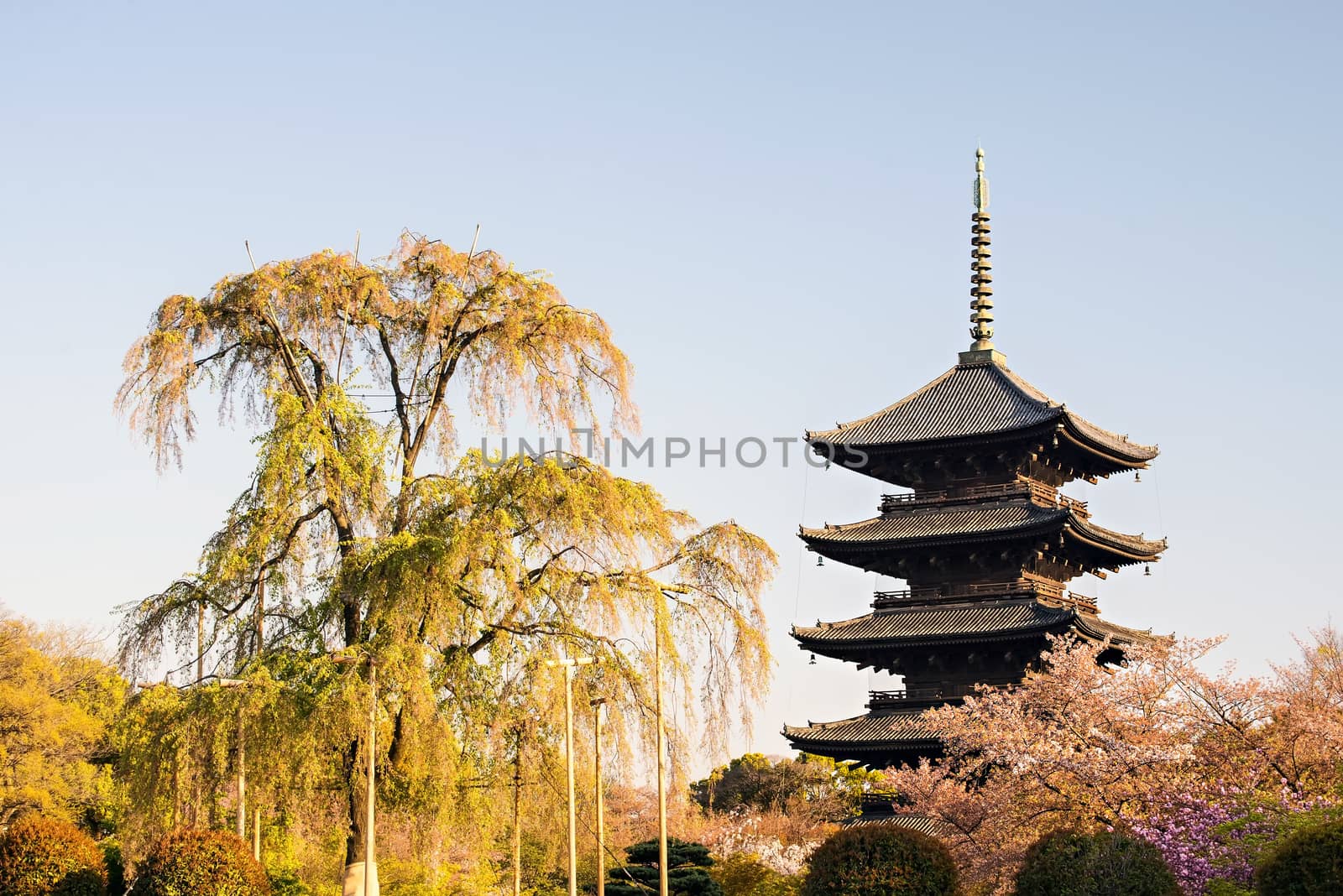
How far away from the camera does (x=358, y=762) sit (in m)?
23.5

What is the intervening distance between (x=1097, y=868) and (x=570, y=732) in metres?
7.44

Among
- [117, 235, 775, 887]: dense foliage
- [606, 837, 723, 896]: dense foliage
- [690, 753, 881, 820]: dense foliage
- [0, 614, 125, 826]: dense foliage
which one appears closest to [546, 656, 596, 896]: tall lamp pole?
[117, 235, 775, 887]: dense foliage

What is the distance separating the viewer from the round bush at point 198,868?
23594 mm

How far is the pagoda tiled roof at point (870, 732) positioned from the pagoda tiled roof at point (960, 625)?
1.84 metres

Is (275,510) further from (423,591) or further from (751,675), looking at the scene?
(751,675)

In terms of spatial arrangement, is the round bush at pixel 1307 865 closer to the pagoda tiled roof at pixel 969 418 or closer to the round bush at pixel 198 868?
the round bush at pixel 198 868

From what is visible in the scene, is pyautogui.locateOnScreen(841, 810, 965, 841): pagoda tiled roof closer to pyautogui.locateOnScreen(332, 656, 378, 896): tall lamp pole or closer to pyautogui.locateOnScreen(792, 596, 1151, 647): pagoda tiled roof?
pyautogui.locateOnScreen(792, 596, 1151, 647): pagoda tiled roof

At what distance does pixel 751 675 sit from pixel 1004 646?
49.4 ft

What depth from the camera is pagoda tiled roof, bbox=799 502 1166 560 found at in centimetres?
3734

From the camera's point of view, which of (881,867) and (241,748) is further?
(241,748)

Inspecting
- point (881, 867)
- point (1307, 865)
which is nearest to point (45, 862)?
point (881, 867)

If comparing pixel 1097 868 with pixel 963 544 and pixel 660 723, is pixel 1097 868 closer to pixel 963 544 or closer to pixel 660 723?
pixel 660 723

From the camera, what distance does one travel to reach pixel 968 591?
3866cm

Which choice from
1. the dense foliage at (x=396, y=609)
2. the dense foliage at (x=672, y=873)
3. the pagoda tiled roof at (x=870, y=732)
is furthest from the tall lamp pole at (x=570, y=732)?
the pagoda tiled roof at (x=870, y=732)
